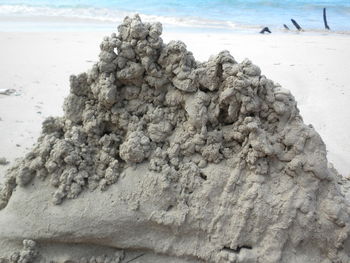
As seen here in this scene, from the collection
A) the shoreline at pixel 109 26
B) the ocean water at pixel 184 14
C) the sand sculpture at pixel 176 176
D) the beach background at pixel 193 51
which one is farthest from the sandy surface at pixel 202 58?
the ocean water at pixel 184 14

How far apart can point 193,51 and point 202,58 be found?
640mm

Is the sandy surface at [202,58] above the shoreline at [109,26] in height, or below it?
above

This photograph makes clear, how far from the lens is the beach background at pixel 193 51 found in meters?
3.82

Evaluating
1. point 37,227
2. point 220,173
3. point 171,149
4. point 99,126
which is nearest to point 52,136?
point 99,126

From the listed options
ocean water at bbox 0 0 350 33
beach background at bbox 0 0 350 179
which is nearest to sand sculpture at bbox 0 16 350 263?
beach background at bbox 0 0 350 179

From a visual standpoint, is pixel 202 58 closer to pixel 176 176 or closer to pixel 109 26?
pixel 176 176

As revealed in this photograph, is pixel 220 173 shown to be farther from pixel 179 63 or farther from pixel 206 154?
pixel 179 63

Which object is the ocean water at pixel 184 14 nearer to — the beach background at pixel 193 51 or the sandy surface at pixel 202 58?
the beach background at pixel 193 51

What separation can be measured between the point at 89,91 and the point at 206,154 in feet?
2.28

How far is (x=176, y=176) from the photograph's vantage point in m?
1.86

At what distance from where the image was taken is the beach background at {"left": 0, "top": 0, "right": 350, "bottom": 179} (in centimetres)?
382

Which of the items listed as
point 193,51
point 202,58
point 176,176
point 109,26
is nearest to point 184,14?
point 109,26

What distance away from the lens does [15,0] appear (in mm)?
18016

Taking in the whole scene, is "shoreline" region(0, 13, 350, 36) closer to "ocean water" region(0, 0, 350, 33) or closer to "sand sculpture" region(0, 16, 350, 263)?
"ocean water" region(0, 0, 350, 33)
